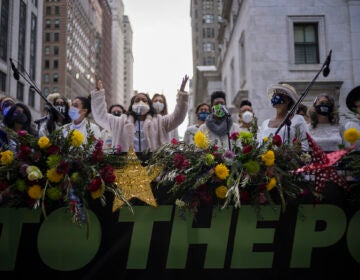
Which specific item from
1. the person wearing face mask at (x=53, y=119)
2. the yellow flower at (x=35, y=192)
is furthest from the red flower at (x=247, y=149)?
the person wearing face mask at (x=53, y=119)

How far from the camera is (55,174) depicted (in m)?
3.25

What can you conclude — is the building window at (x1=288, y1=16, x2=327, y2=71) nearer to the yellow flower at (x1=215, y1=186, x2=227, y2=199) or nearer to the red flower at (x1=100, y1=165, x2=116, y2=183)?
the yellow flower at (x1=215, y1=186, x2=227, y2=199)

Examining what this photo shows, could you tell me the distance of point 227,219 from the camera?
3395 mm

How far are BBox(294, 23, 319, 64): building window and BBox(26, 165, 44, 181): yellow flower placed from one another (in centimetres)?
1884

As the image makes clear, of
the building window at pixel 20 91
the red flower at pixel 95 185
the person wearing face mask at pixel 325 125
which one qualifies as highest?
the building window at pixel 20 91

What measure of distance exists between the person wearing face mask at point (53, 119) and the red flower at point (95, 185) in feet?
7.94

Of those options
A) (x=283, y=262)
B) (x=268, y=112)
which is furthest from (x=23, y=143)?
(x=268, y=112)

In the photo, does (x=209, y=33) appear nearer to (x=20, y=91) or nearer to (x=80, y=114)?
(x=20, y=91)

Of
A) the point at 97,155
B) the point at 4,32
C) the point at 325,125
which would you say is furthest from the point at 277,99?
the point at 4,32

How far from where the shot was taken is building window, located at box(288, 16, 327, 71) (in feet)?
64.3

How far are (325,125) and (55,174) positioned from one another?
4.10 metres

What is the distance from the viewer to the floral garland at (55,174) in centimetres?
325

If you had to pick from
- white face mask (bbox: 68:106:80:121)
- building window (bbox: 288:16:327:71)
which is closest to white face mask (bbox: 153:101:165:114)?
white face mask (bbox: 68:106:80:121)

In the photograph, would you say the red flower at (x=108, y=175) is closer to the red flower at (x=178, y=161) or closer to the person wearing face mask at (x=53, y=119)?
the red flower at (x=178, y=161)
